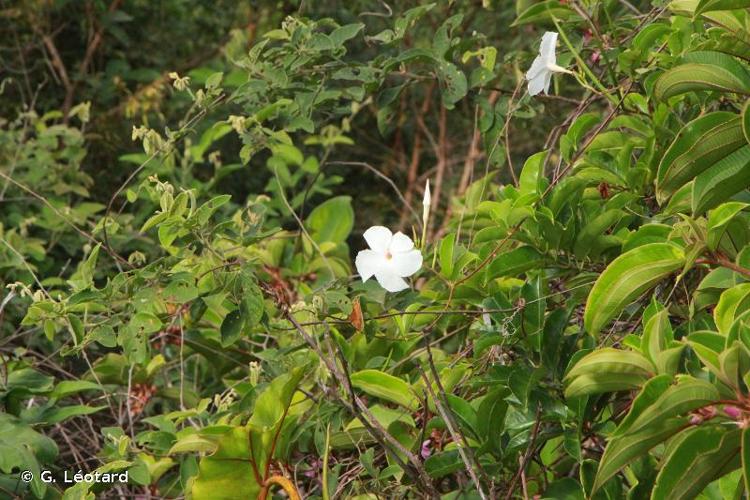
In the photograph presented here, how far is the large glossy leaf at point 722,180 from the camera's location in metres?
1.15

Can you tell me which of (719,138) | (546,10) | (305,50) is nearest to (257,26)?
(305,50)

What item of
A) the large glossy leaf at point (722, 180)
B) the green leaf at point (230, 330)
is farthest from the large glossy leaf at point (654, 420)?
the green leaf at point (230, 330)

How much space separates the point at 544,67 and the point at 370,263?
35 cm

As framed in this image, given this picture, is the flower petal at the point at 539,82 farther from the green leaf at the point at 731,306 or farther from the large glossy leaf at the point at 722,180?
the green leaf at the point at 731,306

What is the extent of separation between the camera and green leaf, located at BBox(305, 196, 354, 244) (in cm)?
243

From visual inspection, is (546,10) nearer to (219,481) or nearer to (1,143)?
(219,481)

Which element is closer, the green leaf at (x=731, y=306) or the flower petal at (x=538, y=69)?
the green leaf at (x=731, y=306)

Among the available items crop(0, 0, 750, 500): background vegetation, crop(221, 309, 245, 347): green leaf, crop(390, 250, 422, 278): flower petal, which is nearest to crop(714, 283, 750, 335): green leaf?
crop(0, 0, 750, 500): background vegetation

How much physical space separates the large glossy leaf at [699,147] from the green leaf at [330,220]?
49.6 inches

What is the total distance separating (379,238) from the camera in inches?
52.8

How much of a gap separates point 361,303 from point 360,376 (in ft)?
0.41

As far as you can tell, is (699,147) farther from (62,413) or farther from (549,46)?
(62,413)

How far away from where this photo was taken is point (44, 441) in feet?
5.29

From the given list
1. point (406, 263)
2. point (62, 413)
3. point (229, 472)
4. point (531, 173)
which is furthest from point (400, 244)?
point (62, 413)
